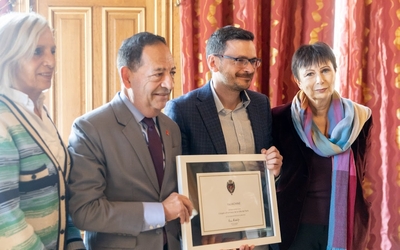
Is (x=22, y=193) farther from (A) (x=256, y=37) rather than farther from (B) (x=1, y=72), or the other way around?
(A) (x=256, y=37)

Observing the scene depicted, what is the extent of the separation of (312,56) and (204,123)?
64cm

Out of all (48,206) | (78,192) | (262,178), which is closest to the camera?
(48,206)

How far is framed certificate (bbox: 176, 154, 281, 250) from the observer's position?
1.50 m

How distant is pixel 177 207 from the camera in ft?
4.60

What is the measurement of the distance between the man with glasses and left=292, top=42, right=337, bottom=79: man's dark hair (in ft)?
0.85

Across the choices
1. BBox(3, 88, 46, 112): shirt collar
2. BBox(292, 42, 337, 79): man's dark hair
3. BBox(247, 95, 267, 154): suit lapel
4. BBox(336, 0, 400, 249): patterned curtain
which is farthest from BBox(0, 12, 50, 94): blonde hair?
BBox(336, 0, 400, 249): patterned curtain

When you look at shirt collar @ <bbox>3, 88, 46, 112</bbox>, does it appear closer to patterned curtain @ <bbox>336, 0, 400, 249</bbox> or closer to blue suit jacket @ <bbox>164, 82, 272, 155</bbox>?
blue suit jacket @ <bbox>164, 82, 272, 155</bbox>

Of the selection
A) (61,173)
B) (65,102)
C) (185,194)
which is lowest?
(185,194)

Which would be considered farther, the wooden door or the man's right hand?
the wooden door

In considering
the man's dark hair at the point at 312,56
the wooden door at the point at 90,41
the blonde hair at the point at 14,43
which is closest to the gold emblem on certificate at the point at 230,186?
the man's dark hair at the point at 312,56

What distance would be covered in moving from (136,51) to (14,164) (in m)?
0.61

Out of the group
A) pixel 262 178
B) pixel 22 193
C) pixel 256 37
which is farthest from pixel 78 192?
pixel 256 37

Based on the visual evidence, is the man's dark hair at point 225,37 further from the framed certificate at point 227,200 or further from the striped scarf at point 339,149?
the framed certificate at point 227,200

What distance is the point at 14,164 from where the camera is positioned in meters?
1.10
